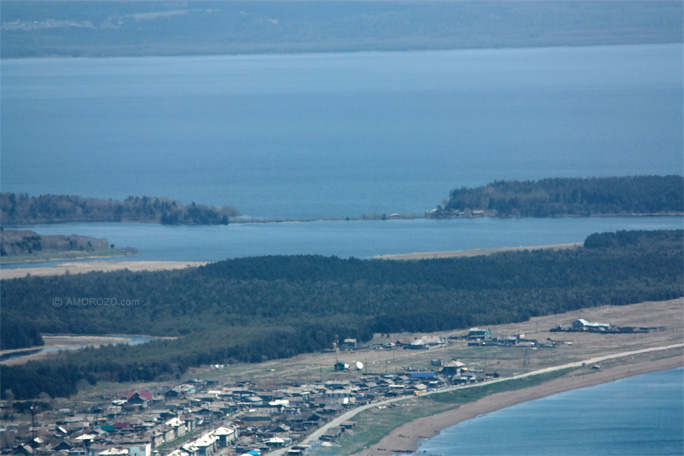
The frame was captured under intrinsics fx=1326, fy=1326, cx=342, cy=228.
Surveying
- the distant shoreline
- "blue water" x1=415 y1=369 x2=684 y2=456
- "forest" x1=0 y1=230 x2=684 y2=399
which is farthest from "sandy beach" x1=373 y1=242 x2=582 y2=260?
"blue water" x1=415 y1=369 x2=684 y2=456

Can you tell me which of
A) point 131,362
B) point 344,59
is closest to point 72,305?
point 131,362

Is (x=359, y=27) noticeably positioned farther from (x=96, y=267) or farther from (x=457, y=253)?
(x=96, y=267)

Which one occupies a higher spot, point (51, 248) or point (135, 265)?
point (51, 248)

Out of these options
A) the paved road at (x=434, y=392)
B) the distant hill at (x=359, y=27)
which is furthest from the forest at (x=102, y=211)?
the distant hill at (x=359, y=27)

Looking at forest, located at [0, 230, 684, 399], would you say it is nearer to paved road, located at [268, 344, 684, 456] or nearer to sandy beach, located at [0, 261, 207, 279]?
sandy beach, located at [0, 261, 207, 279]

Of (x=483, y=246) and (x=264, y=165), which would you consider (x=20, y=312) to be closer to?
(x=483, y=246)

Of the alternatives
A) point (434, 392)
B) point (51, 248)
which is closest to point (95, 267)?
point (51, 248)
